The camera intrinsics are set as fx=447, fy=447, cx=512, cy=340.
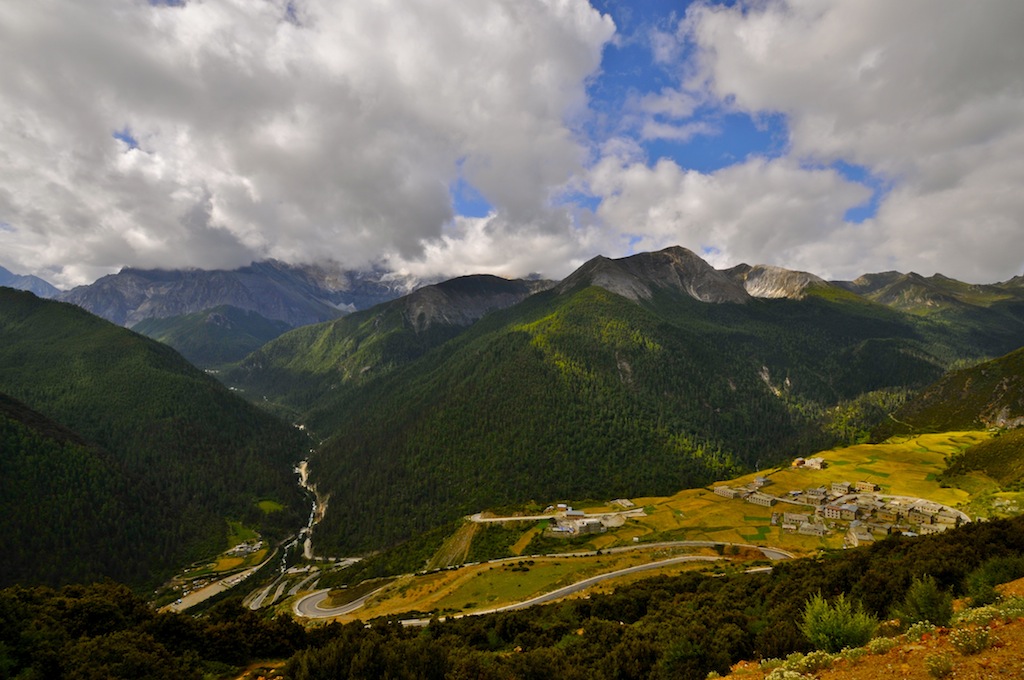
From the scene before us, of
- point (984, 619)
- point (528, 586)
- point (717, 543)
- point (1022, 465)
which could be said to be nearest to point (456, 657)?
point (984, 619)

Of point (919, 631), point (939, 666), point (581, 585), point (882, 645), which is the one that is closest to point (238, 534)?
point (581, 585)

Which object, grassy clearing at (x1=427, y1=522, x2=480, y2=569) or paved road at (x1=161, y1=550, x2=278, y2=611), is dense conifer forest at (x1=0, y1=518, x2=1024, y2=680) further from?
paved road at (x1=161, y1=550, x2=278, y2=611)

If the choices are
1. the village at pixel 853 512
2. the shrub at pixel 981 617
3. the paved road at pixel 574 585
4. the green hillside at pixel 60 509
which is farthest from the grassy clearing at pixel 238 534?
the shrub at pixel 981 617

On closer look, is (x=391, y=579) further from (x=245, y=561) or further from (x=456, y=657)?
(x=456, y=657)

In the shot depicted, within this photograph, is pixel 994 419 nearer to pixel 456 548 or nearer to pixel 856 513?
pixel 856 513

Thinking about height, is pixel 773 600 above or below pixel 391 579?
above

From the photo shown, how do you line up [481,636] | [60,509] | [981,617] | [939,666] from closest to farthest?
[939,666], [981,617], [481,636], [60,509]

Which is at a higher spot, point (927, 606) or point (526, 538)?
point (927, 606)
